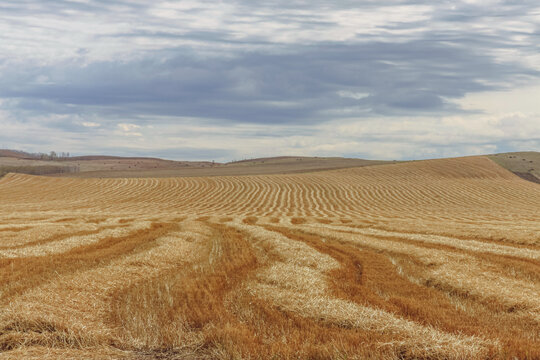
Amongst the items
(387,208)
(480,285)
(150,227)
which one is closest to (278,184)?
(387,208)

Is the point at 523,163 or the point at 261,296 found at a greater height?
the point at 523,163

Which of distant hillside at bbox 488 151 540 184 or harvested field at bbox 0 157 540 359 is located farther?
distant hillside at bbox 488 151 540 184

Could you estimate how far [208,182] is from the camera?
109312 mm

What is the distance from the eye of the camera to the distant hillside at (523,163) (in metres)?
132

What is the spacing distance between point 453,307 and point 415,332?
379 centimetres

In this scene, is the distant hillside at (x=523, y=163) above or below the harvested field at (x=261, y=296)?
above

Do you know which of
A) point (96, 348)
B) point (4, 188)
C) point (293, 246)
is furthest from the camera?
point (4, 188)

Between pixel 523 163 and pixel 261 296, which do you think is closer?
pixel 261 296

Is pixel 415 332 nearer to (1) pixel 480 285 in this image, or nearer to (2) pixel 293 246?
(1) pixel 480 285

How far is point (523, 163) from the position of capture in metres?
147

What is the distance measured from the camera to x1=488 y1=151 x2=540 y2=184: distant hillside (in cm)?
13175

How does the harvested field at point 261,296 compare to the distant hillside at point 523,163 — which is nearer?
the harvested field at point 261,296

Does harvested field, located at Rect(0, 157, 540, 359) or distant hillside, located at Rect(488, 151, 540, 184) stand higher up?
distant hillside, located at Rect(488, 151, 540, 184)

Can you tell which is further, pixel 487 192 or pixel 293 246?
pixel 487 192
